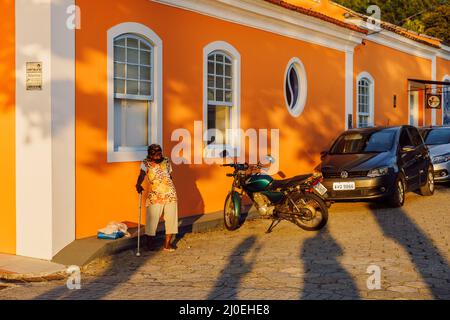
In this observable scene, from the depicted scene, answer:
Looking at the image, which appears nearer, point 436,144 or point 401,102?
point 436,144

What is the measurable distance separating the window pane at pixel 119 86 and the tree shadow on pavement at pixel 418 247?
4.70m

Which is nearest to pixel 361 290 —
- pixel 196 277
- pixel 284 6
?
pixel 196 277

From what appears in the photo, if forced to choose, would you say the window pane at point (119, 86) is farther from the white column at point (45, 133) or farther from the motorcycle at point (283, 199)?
the motorcycle at point (283, 199)

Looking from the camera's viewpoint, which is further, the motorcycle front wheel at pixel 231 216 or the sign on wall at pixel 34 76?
the motorcycle front wheel at pixel 231 216

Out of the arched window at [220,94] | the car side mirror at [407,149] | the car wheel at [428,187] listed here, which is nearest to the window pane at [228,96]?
the arched window at [220,94]

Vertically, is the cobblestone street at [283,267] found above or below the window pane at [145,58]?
below

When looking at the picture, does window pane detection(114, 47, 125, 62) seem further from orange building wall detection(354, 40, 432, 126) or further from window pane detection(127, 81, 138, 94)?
orange building wall detection(354, 40, 432, 126)

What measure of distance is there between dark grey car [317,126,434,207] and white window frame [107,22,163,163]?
3733 mm

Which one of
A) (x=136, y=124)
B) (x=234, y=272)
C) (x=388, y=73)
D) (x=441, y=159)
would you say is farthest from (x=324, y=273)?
(x=388, y=73)

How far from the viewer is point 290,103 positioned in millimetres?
14359

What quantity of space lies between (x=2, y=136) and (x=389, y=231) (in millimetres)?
6038

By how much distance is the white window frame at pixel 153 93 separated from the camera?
923 cm

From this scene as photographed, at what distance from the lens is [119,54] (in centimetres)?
952
